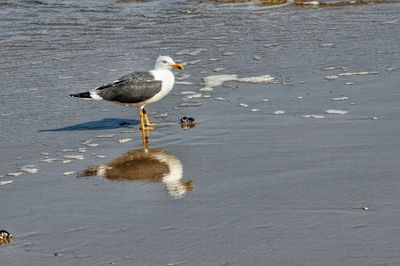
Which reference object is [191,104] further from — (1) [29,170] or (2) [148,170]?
(1) [29,170]

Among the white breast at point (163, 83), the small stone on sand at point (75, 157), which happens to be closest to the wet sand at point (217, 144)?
the small stone on sand at point (75, 157)

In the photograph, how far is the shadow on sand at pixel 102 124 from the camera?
29.4 feet

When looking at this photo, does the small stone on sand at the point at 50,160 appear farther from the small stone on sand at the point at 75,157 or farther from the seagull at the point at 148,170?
the seagull at the point at 148,170

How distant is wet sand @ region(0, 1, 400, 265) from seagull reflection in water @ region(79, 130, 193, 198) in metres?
0.06

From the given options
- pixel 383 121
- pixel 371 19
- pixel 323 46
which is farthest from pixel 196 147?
pixel 371 19

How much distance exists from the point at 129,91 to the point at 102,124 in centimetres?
42

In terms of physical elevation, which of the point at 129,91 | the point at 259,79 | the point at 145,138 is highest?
the point at 129,91

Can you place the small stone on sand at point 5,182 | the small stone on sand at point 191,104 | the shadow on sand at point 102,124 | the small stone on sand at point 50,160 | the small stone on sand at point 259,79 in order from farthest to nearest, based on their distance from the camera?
1. the small stone on sand at point 259,79
2. the small stone on sand at point 191,104
3. the shadow on sand at point 102,124
4. the small stone on sand at point 50,160
5. the small stone on sand at point 5,182

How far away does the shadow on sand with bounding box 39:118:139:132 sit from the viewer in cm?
897

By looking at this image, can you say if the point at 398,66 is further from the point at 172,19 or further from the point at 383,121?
the point at 172,19

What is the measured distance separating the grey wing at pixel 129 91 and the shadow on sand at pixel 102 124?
0.20 meters

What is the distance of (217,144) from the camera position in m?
8.12

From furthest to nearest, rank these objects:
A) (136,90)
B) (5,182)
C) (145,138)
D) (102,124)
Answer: (136,90) < (102,124) < (145,138) < (5,182)

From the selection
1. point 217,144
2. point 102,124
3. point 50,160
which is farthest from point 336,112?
point 50,160
